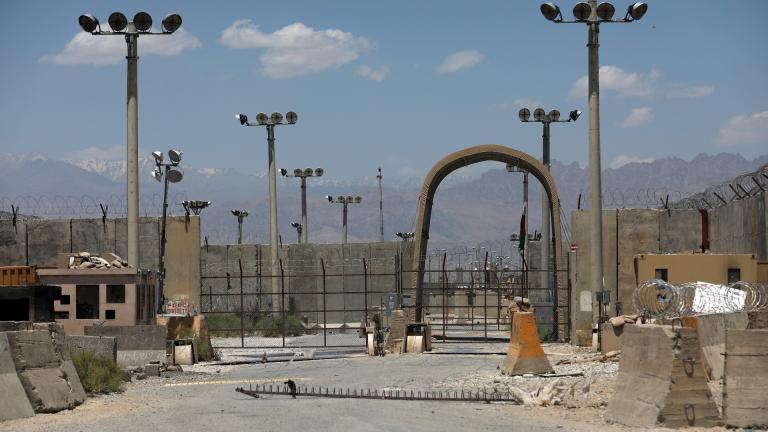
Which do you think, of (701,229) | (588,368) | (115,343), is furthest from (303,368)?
(701,229)

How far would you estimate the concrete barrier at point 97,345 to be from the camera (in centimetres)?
2466

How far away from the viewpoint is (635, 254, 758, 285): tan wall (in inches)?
1168

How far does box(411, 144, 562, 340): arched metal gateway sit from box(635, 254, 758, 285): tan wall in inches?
181

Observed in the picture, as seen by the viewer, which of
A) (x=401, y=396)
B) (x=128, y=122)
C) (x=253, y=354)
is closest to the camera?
(x=401, y=396)

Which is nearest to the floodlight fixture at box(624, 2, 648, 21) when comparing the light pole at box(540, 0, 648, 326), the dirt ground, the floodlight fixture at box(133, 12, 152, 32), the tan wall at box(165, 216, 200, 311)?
the light pole at box(540, 0, 648, 326)

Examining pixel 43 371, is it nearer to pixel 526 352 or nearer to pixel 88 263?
pixel 526 352

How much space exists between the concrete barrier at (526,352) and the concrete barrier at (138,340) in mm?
8542

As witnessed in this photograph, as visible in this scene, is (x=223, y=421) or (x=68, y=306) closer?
(x=223, y=421)

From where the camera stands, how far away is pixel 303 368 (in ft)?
89.5

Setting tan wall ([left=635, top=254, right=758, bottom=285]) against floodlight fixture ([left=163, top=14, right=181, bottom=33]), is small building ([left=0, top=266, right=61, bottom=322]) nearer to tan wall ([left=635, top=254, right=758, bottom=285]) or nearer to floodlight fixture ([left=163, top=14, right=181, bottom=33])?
floodlight fixture ([left=163, top=14, right=181, bottom=33])

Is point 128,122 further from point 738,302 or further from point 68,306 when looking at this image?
point 738,302

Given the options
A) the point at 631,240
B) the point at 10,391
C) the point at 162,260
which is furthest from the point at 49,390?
the point at 162,260

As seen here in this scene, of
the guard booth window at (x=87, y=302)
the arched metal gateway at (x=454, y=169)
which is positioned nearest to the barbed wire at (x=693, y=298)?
the arched metal gateway at (x=454, y=169)

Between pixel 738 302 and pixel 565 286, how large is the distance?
41.7 feet
